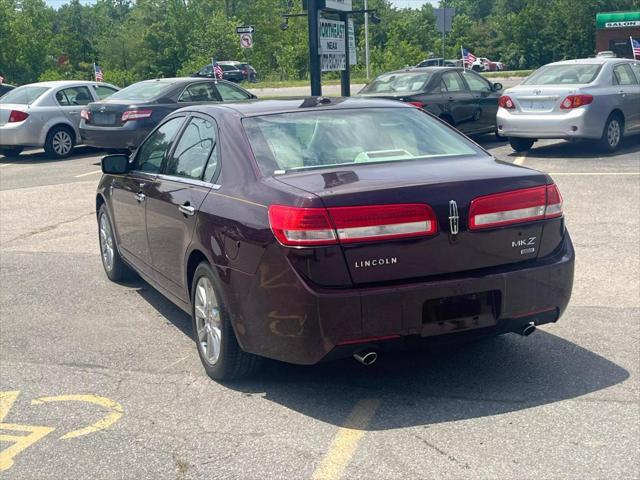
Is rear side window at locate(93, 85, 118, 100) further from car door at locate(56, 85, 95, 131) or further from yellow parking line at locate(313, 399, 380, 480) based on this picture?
yellow parking line at locate(313, 399, 380, 480)

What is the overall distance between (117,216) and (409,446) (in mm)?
3772

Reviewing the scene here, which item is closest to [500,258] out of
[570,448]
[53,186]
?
[570,448]

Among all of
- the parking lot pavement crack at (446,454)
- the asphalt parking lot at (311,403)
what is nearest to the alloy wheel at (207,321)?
the asphalt parking lot at (311,403)

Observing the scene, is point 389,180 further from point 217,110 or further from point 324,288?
point 217,110

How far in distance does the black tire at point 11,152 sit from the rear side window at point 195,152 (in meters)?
13.9

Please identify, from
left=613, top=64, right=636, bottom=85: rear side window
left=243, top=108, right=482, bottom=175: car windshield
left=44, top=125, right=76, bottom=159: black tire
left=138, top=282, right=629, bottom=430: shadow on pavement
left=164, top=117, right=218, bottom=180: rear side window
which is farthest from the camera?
left=44, top=125, right=76, bottom=159: black tire

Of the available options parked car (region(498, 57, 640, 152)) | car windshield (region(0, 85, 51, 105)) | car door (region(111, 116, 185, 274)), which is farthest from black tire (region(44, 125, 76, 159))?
car door (region(111, 116, 185, 274))

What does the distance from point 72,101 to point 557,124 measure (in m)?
9.67

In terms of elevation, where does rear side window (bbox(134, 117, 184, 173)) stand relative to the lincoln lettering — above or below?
above

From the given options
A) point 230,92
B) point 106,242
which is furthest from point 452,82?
point 106,242

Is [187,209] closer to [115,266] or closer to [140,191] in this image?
[140,191]

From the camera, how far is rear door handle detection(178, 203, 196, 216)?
5348mm

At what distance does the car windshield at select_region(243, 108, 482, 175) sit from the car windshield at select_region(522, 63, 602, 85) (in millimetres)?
9954

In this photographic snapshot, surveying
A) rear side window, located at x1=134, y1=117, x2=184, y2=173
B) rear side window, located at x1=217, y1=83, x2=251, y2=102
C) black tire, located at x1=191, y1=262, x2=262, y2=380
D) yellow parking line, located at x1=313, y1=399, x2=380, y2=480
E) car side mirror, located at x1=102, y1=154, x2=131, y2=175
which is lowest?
yellow parking line, located at x1=313, y1=399, x2=380, y2=480
